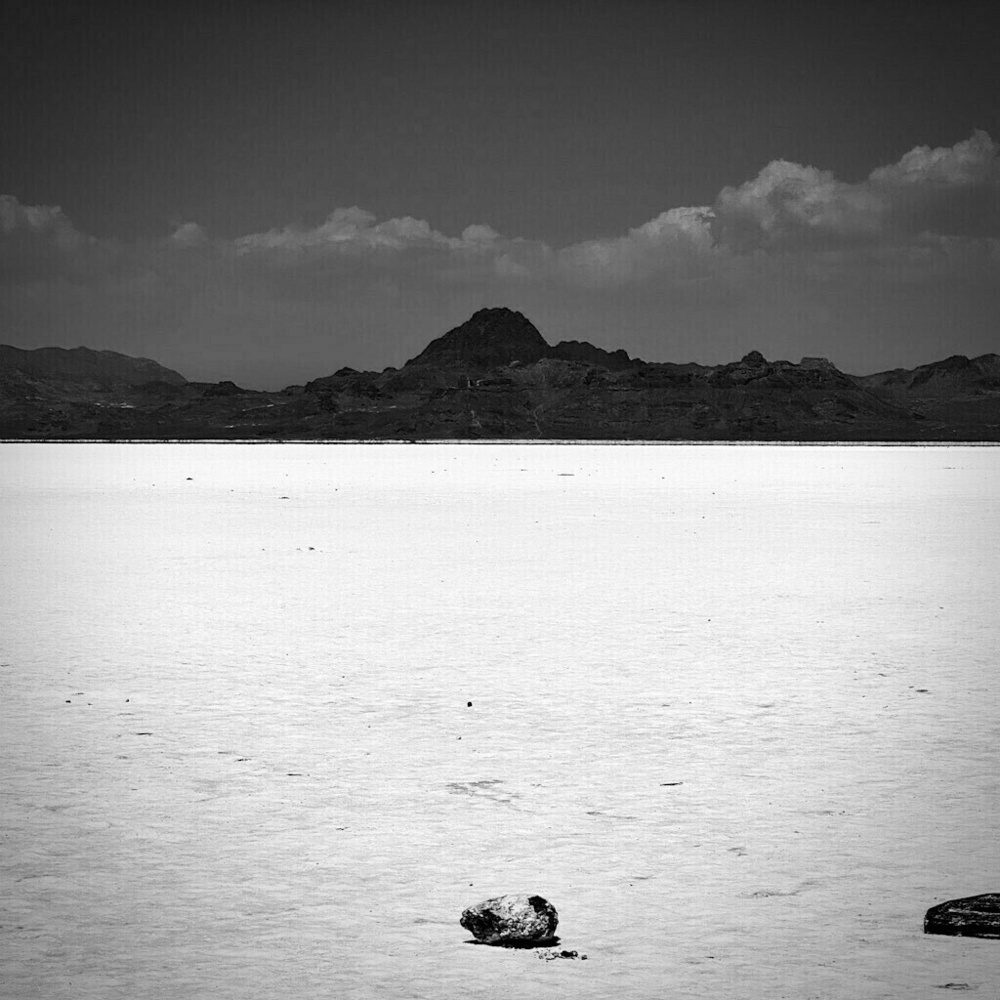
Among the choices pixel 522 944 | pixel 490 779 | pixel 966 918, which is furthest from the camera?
pixel 490 779

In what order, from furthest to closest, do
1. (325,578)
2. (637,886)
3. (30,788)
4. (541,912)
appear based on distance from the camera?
1. (325,578)
2. (30,788)
3. (637,886)
4. (541,912)

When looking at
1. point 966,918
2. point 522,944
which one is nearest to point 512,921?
point 522,944

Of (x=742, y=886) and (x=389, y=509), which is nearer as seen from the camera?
(x=742, y=886)

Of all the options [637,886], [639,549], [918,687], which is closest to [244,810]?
[637,886]

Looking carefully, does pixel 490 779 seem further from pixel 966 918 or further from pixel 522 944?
pixel 966 918

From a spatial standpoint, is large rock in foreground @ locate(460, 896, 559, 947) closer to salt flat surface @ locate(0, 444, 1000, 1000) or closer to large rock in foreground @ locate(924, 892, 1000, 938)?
salt flat surface @ locate(0, 444, 1000, 1000)

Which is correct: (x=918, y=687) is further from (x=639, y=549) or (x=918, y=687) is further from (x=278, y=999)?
(x=639, y=549)

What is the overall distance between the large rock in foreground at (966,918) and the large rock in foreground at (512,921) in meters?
1.45

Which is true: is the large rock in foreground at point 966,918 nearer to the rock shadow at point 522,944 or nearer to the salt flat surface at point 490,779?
the salt flat surface at point 490,779

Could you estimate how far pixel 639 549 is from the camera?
2292 centimetres

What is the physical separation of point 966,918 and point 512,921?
1.74 metres

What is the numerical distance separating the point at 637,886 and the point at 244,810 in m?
2.23

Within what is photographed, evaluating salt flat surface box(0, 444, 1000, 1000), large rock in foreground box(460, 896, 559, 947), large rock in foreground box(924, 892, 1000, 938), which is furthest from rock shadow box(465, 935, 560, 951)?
large rock in foreground box(924, 892, 1000, 938)

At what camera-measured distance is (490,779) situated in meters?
7.82
